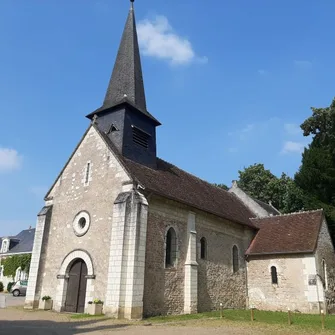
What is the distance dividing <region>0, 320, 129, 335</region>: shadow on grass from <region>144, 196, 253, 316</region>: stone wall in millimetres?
2968

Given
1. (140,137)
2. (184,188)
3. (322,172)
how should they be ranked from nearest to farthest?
(140,137)
(184,188)
(322,172)

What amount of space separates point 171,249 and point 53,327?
6679 millimetres

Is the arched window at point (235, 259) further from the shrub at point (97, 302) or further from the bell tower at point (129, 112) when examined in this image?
the shrub at point (97, 302)

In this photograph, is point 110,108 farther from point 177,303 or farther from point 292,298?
point 292,298

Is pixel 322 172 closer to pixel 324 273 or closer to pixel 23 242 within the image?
pixel 324 273

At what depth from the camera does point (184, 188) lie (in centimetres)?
1936

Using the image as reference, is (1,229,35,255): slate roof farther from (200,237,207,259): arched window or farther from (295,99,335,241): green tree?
(295,99,335,241): green tree

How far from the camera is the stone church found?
14273 mm

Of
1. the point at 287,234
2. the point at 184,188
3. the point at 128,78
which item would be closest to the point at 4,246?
the point at 128,78

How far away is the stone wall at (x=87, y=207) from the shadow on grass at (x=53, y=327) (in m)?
2.45

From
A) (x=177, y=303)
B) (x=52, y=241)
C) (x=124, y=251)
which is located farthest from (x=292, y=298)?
(x=52, y=241)

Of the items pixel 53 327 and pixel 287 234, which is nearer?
pixel 53 327

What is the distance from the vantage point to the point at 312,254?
61.2 feet

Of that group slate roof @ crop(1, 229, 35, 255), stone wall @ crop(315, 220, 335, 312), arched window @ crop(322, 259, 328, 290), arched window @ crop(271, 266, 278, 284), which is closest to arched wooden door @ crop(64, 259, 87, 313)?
arched window @ crop(271, 266, 278, 284)
